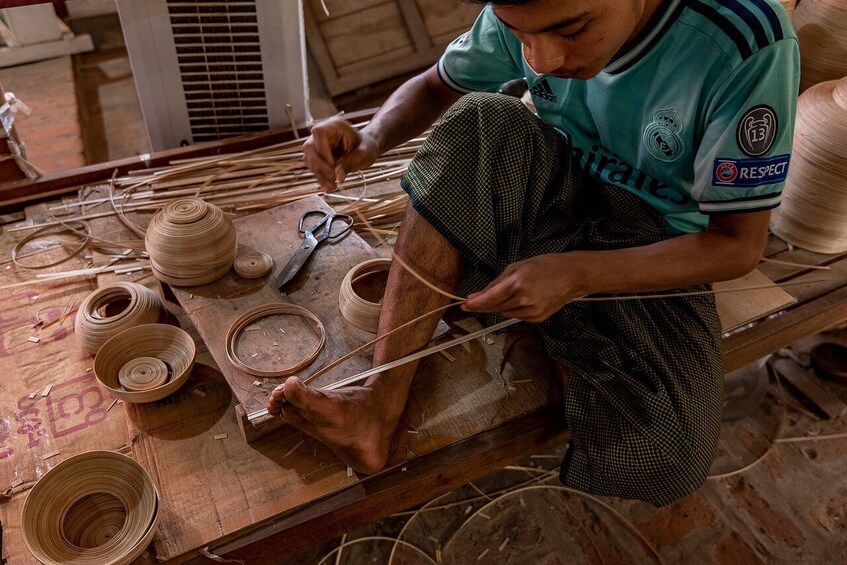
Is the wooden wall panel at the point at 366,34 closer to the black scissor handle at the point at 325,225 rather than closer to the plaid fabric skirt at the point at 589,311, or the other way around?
the black scissor handle at the point at 325,225

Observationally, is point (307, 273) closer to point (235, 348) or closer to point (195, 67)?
point (235, 348)

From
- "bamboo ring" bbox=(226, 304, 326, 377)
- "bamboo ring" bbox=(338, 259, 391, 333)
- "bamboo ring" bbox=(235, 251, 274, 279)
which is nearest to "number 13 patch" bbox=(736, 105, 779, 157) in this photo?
"bamboo ring" bbox=(338, 259, 391, 333)

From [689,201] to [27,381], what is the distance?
6.51ft

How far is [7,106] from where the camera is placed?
2471mm

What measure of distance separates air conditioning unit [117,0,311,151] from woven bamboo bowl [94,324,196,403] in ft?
4.23

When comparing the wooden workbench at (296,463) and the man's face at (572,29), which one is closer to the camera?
the man's face at (572,29)

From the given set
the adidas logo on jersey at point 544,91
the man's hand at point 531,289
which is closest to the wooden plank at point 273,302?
the man's hand at point 531,289

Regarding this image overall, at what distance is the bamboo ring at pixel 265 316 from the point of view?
1792 mm

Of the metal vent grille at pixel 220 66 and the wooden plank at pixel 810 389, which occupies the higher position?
the metal vent grille at pixel 220 66

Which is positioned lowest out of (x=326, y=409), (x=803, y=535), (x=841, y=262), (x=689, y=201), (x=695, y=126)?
(x=803, y=535)

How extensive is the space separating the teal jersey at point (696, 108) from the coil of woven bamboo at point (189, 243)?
1056 mm

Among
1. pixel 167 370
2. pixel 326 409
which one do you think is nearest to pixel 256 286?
pixel 167 370

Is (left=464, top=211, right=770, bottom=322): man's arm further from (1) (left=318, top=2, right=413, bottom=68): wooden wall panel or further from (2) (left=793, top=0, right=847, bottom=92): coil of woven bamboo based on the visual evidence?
(1) (left=318, top=2, right=413, bottom=68): wooden wall panel

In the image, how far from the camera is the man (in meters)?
1.48
